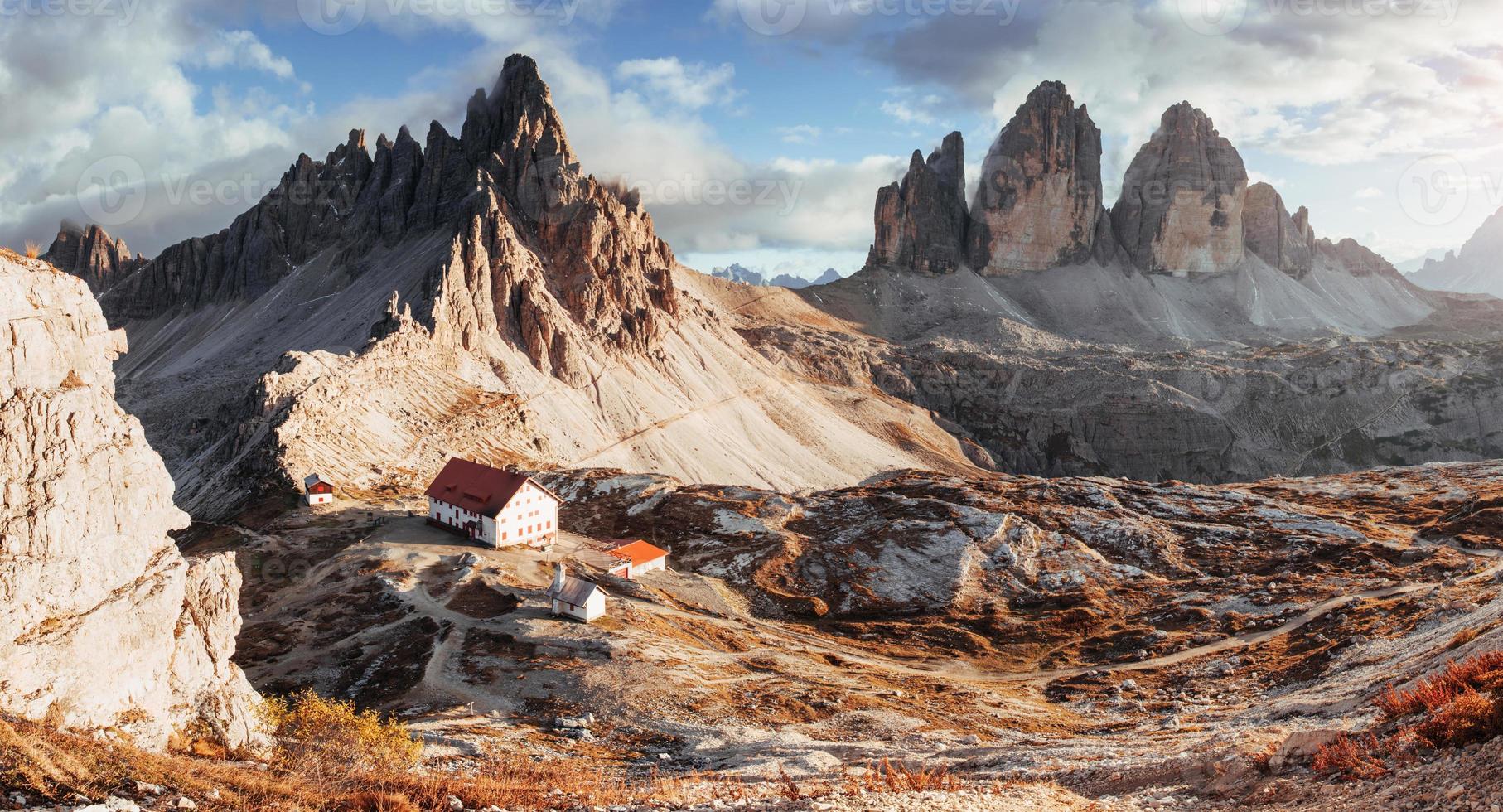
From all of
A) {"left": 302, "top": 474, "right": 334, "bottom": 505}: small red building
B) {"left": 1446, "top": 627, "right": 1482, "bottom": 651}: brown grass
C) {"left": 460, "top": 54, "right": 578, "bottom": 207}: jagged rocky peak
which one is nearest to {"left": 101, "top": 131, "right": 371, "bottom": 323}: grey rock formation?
{"left": 460, "top": 54, "right": 578, "bottom": 207}: jagged rocky peak

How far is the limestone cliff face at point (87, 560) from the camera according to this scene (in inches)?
848

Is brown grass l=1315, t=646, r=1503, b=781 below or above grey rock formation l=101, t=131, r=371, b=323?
below

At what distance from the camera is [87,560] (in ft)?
77.3

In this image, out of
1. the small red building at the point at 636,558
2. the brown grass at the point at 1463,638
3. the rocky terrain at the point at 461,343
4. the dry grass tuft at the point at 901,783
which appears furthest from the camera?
the rocky terrain at the point at 461,343

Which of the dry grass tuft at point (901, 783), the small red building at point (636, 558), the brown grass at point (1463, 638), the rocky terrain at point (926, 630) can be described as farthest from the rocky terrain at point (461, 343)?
the brown grass at point (1463, 638)

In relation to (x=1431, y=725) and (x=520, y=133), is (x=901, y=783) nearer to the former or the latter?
(x=1431, y=725)

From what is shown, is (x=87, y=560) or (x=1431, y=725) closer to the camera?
(x=1431, y=725)

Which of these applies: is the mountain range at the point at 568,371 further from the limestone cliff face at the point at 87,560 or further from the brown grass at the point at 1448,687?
the brown grass at the point at 1448,687

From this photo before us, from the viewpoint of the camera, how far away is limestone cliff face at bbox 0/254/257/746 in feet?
70.6

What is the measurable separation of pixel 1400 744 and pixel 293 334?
141164mm

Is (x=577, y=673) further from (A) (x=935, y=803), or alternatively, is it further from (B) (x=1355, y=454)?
(B) (x=1355, y=454)

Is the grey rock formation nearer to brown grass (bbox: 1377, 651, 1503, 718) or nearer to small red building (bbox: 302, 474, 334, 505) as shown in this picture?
small red building (bbox: 302, 474, 334, 505)

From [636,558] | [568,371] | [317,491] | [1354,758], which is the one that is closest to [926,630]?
[636,558]

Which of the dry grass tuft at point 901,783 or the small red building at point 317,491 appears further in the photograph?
the small red building at point 317,491
